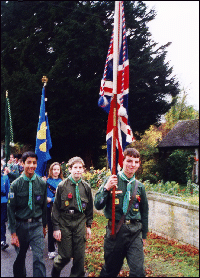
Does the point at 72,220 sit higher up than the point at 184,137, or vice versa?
the point at 184,137

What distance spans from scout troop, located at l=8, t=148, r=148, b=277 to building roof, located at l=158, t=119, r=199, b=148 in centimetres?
1363

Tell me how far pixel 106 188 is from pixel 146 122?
12664 millimetres

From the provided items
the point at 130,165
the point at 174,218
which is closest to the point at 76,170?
the point at 130,165

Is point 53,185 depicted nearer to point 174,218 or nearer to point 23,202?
point 23,202

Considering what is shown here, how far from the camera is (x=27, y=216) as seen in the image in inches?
181

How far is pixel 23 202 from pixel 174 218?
147 inches

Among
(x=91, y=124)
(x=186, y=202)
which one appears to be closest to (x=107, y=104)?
(x=186, y=202)

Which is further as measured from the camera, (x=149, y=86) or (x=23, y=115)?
(x=23, y=115)

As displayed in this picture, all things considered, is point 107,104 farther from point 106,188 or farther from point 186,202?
point 186,202

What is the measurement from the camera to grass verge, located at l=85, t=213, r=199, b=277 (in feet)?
17.7

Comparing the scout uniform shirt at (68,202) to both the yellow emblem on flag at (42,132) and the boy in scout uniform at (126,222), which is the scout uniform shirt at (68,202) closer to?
the boy in scout uniform at (126,222)

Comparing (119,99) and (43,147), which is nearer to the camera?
(119,99)

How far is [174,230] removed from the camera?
6.87 meters

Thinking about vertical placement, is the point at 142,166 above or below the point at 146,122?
below
